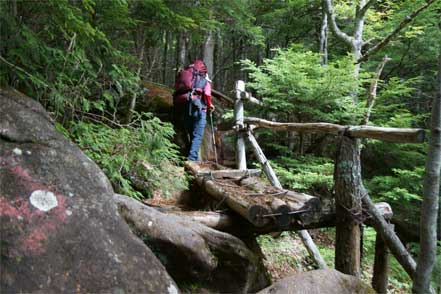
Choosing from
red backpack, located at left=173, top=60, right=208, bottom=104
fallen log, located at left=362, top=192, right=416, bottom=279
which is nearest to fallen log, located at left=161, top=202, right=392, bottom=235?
fallen log, located at left=362, top=192, right=416, bottom=279

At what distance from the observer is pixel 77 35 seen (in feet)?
14.1

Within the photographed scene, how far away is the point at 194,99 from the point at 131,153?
3058 millimetres

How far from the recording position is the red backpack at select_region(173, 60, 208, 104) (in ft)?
25.6

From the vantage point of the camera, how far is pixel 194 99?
25.5ft

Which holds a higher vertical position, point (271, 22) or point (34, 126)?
point (271, 22)

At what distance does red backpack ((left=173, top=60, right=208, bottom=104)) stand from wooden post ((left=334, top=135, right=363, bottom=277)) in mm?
4182

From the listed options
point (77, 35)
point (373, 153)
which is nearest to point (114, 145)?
point (77, 35)

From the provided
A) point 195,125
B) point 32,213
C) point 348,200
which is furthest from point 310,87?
point 32,213

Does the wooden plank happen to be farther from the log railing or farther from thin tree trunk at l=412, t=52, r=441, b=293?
thin tree trunk at l=412, t=52, r=441, b=293

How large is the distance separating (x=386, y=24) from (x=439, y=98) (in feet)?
28.5

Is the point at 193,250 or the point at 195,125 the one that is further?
the point at 195,125

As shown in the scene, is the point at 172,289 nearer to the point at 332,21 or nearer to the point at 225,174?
the point at 225,174

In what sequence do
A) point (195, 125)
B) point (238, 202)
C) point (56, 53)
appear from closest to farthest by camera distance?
point (56, 53) → point (238, 202) → point (195, 125)

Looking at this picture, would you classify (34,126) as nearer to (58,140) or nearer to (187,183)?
(58,140)
